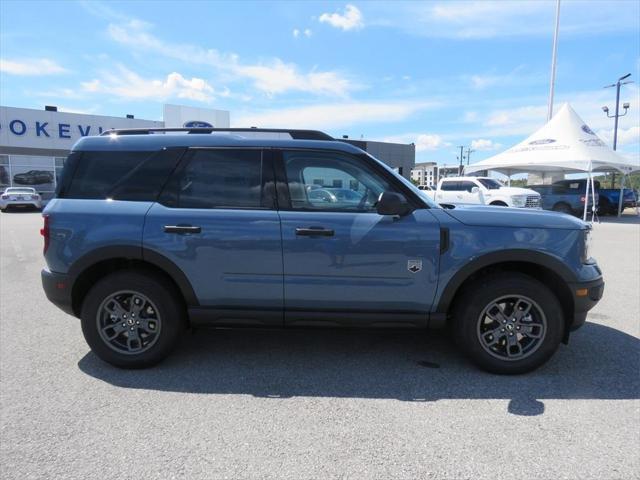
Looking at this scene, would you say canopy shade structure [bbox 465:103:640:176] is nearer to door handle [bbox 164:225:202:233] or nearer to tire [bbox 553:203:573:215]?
tire [bbox 553:203:573:215]

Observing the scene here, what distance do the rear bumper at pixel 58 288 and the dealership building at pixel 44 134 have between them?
2647 centimetres

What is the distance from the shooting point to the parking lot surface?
8.13 ft

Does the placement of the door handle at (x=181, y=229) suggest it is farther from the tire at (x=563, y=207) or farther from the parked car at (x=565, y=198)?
the tire at (x=563, y=207)

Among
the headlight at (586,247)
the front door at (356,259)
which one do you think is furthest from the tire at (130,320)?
the headlight at (586,247)

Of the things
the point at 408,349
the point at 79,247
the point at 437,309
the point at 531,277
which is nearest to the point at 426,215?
the point at 437,309

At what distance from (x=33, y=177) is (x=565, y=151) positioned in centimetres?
3127

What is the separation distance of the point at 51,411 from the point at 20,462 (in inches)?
22.8

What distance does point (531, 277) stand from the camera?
358 centimetres

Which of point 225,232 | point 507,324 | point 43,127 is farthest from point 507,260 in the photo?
point 43,127

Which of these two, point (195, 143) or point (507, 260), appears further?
point (195, 143)

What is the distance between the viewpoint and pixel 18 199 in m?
23.5

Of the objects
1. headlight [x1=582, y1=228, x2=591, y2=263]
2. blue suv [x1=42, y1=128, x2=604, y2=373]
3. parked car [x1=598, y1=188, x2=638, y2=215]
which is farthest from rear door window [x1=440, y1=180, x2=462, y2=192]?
blue suv [x1=42, y1=128, x2=604, y2=373]

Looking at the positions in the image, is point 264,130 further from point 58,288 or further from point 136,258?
point 58,288

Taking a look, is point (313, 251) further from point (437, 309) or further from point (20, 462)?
point (20, 462)
